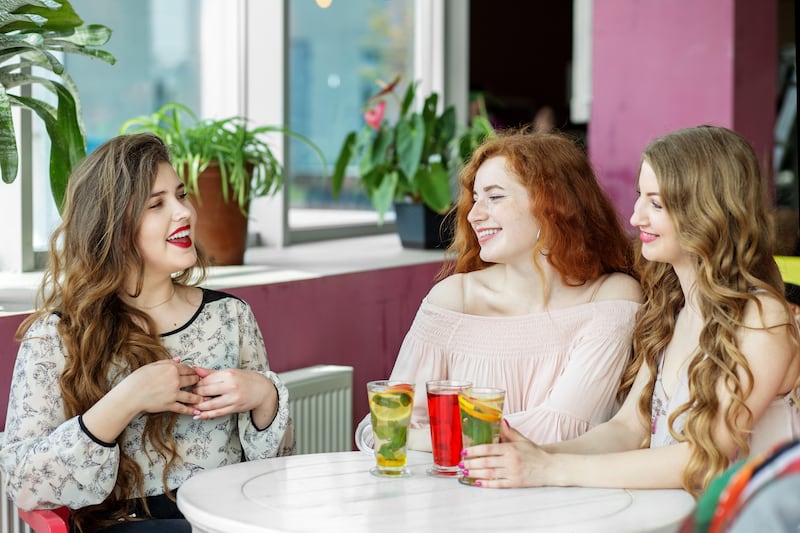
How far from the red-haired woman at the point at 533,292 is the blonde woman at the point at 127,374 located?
1.14 ft

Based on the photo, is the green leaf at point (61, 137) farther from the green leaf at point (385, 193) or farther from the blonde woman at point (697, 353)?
the green leaf at point (385, 193)

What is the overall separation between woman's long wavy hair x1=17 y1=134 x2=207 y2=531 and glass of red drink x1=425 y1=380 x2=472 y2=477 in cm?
55

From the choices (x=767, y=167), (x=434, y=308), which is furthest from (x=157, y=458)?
(x=767, y=167)

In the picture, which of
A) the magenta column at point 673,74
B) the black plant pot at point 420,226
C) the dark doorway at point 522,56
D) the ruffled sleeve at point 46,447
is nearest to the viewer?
the ruffled sleeve at point 46,447

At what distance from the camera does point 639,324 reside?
1.89m

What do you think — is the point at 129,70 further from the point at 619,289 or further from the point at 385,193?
the point at 619,289

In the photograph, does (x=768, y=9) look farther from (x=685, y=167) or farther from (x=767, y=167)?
(x=685, y=167)

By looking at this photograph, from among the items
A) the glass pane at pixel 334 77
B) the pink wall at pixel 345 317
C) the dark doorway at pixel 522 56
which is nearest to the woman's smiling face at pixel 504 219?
the pink wall at pixel 345 317

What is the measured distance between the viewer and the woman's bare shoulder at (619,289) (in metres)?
2.02

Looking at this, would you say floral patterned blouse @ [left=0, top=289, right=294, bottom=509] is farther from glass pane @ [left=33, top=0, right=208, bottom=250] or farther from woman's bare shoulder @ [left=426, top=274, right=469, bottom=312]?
glass pane @ [left=33, top=0, right=208, bottom=250]

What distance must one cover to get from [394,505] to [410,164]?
2.35 m

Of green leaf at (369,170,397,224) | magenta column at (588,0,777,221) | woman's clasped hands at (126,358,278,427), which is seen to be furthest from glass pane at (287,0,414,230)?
woman's clasped hands at (126,358,278,427)

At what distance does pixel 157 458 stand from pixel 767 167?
2474 mm

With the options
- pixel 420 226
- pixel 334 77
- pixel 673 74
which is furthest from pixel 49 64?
pixel 673 74
